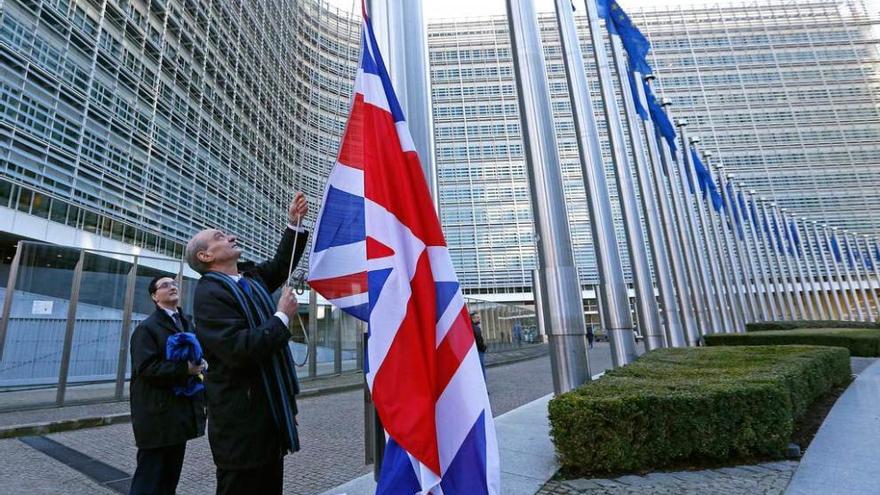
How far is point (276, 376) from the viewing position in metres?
1.99

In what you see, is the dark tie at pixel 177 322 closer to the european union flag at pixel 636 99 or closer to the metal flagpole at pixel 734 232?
the european union flag at pixel 636 99

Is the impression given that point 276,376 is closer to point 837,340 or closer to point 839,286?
point 837,340

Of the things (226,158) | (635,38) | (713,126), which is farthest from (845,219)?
(226,158)

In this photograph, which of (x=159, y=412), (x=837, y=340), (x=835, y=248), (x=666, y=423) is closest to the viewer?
(x=159, y=412)

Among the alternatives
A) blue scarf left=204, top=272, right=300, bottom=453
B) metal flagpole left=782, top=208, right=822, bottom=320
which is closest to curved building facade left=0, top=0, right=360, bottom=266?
blue scarf left=204, top=272, right=300, bottom=453

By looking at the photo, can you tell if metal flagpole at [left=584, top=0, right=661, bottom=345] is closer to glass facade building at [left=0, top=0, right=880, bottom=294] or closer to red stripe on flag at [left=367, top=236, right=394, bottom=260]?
glass facade building at [left=0, top=0, right=880, bottom=294]

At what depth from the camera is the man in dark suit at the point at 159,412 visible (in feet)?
8.91

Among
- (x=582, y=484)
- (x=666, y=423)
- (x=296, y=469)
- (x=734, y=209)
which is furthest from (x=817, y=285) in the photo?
(x=296, y=469)

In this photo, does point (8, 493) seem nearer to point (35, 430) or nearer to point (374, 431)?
point (35, 430)

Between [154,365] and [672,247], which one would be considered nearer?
[154,365]

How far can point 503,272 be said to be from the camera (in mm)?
49719

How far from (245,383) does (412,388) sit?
723 mm

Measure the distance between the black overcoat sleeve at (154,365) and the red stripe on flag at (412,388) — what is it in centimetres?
170

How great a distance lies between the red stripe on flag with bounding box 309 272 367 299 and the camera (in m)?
2.31
